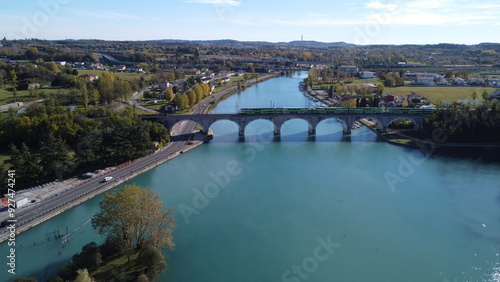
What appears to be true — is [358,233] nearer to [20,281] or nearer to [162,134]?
[20,281]

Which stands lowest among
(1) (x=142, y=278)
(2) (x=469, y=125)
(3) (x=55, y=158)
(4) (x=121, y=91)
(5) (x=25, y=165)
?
(1) (x=142, y=278)

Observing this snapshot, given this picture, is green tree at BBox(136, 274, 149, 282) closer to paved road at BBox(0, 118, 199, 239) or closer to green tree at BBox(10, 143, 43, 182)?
paved road at BBox(0, 118, 199, 239)

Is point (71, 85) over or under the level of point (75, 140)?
over

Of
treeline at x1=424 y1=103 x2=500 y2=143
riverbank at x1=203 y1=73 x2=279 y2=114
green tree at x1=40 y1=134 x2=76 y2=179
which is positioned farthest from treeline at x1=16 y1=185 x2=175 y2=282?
riverbank at x1=203 y1=73 x2=279 y2=114

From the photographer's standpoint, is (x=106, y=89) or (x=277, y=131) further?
(x=106, y=89)

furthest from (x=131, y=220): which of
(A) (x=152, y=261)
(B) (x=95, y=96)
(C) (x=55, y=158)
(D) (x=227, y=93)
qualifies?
(D) (x=227, y=93)

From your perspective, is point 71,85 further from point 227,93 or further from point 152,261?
point 152,261

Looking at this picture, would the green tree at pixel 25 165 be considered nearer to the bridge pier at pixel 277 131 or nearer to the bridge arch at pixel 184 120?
the bridge arch at pixel 184 120
